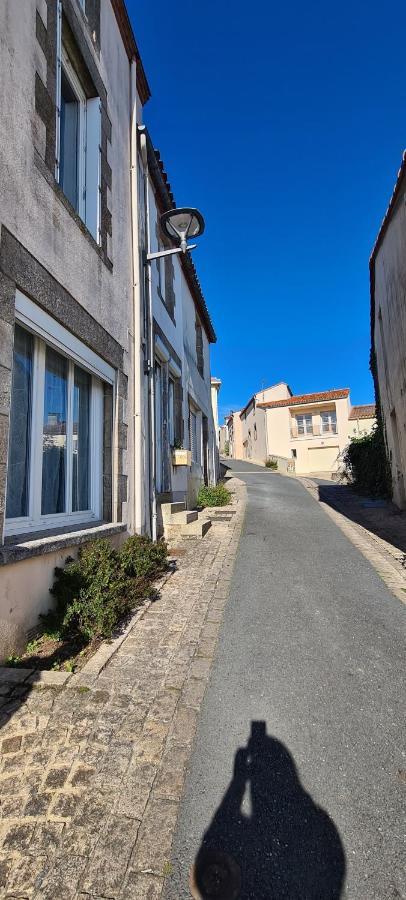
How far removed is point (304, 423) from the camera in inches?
1340

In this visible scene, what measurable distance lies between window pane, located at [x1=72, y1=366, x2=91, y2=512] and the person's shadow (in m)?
3.02

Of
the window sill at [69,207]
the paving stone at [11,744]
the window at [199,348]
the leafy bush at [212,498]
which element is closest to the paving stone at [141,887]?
the paving stone at [11,744]

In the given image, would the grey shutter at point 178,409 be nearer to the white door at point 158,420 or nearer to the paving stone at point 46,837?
the white door at point 158,420

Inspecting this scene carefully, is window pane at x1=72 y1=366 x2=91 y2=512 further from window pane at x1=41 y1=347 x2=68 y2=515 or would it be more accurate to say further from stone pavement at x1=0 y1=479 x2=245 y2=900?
stone pavement at x1=0 y1=479 x2=245 y2=900

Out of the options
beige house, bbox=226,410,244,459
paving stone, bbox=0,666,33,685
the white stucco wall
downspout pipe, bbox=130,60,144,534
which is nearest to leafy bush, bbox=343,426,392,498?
the white stucco wall

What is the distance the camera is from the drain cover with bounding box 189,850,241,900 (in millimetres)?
1496

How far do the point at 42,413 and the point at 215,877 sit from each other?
3160 mm

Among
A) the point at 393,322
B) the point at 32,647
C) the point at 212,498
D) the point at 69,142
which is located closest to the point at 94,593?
the point at 32,647

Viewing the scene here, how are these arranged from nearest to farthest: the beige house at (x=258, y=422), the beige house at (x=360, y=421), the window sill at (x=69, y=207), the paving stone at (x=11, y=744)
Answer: the paving stone at (x=11, y=744), the window sill at (x=69, y=207), the beige house at (x=360, y=421), the beige house at (x=258, y=422)

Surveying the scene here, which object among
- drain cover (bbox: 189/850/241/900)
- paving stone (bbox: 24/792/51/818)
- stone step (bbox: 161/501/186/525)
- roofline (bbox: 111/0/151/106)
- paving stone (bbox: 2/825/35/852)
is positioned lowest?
drain cover (bbox: 189/850/241/900)

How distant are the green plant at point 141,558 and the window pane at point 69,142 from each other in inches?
150

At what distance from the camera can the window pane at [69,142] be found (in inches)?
174

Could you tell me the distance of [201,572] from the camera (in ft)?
17.4

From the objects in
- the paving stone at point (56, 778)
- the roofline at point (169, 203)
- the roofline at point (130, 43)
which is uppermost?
the roofline at point (130, 43)
